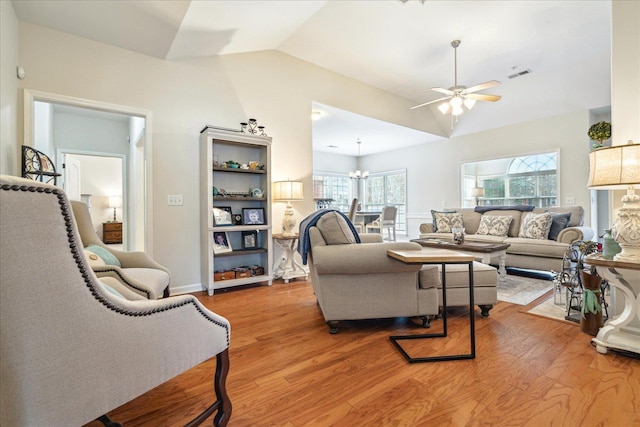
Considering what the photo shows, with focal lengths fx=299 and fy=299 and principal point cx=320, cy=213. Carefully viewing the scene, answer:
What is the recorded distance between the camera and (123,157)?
17.7 feet

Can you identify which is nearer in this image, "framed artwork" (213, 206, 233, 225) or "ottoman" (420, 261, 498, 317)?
"ottoman" (420, 261, 498, 317)

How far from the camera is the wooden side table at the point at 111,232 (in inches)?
319

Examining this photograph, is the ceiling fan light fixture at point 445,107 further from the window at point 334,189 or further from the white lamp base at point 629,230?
the window at point 334,189

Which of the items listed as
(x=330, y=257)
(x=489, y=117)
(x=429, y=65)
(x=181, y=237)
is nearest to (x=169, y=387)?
(x=330, y=257)

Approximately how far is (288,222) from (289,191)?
1.32 feet

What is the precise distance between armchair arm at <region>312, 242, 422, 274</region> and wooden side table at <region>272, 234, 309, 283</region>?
1.64 m

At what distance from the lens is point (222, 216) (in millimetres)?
3602

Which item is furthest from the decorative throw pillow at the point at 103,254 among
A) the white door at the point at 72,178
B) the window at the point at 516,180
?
the window at the point at 516,180

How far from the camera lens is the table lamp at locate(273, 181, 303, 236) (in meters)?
3.88

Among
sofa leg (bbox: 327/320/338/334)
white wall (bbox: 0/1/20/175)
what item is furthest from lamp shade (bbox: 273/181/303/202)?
white wall (bbox: 0/1/20/175)

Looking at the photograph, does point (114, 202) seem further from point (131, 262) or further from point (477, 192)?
point (477, 192)

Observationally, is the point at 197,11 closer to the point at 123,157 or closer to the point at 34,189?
the point at 34,189

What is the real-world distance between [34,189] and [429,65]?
5222mm

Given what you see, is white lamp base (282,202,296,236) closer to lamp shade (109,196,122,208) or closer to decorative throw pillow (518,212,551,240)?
decorative throw pillow (518,212,551,240)
